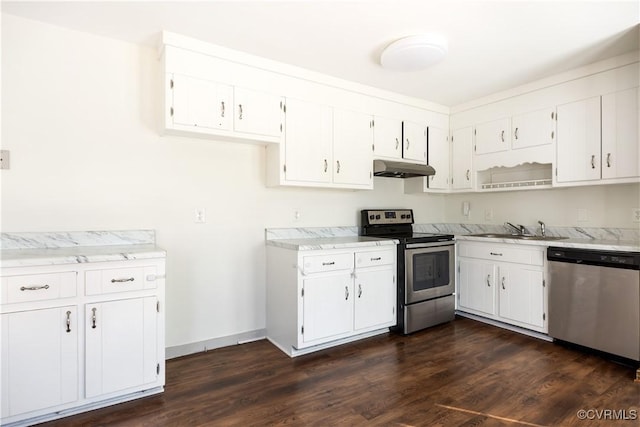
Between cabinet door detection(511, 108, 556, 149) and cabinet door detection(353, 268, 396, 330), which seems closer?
cabinet door detection(353, 268, 396, 330)

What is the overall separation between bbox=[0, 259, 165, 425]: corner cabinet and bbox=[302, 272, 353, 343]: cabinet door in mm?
1051

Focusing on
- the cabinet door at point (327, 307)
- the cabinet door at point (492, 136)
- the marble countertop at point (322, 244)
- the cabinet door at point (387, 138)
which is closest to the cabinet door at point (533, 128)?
the cabinet door at point (492, 136)

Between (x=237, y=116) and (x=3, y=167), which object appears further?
(x=237, y=116)

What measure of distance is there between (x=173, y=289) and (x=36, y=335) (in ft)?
3.10

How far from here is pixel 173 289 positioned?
266 centimetres

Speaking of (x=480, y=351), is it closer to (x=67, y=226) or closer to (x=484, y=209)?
(x=484, y=209)

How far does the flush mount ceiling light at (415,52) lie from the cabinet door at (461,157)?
146cm

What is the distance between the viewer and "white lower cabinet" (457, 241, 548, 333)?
3.02 m

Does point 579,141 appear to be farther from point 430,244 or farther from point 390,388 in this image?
point 390,388

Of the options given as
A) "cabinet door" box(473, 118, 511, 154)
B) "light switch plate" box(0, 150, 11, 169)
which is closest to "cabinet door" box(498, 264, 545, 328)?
"cabinet door" box(473, 118, 511, 154)

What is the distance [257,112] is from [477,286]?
2738mm

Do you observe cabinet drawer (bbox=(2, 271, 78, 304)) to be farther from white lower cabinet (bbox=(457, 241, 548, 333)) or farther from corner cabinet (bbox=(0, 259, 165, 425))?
white lower cabinet (bbox=(457, 241, 548, 333))

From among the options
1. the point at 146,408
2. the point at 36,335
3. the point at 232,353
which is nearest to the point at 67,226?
the point at 36,335

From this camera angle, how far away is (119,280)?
1.97 metres
